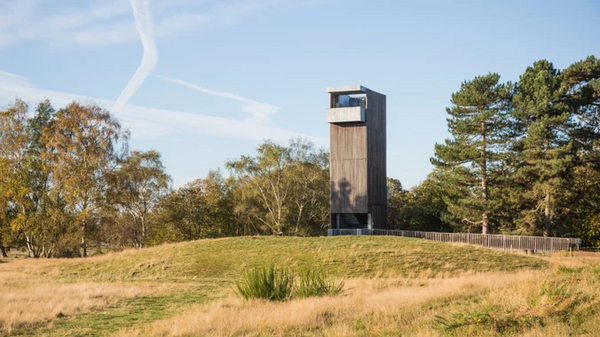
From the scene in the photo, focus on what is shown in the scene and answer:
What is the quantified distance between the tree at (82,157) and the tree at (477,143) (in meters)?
25.1

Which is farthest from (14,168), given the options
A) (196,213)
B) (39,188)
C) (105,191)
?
(196,213)

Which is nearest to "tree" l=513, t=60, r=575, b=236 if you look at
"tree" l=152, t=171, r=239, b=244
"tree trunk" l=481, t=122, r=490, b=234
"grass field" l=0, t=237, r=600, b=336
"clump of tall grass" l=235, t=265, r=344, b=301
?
"tree trunk" l=481, t=122, r=490, b=234

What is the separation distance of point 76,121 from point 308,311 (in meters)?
34.7

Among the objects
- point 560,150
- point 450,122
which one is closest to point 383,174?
point 450,122

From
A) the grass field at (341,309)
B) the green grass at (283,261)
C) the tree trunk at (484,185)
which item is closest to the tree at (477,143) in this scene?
the tree trunk at (484,185)

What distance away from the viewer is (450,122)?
44.8 metres

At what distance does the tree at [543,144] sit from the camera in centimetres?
3922

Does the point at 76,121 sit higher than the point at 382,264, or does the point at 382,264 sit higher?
the point at 76,121

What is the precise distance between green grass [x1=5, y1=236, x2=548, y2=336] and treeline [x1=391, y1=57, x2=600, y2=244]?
11117 mm

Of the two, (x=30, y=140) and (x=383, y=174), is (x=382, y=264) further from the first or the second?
(x=30, y=140)

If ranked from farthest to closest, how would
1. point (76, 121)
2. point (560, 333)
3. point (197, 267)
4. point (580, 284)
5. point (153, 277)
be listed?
point (76, 121) → point (197, 267) → point (153, 277) → point (580, 284) → point (560, 333)

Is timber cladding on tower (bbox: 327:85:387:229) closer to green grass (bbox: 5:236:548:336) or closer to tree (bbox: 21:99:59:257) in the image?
green grass (bbox: 5:236:548:336)

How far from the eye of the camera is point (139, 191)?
4641cm

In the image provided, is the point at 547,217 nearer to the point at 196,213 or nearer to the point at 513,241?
the point at 513,241
